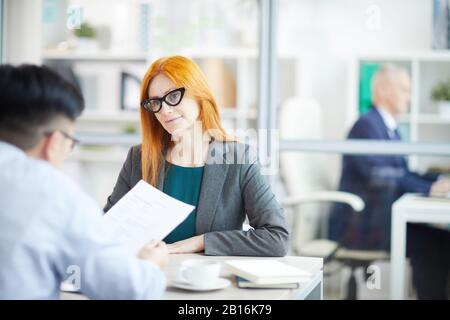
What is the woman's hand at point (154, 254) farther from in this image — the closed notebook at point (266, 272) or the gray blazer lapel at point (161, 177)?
the gray blazer lapel at point (161, 177)

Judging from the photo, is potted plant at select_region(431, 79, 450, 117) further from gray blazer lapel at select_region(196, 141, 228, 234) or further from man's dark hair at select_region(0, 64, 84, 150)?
man's dark hair at select_region(0, 64, 84, 150)

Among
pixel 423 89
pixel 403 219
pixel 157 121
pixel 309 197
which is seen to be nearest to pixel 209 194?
pixel 157 121

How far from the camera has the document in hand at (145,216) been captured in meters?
1.58

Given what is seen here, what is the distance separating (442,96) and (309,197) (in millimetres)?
979

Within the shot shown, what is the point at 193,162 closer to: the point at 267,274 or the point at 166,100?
the point at 166,100

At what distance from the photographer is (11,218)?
3.58 feet

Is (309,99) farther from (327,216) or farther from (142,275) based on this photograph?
(142,275)

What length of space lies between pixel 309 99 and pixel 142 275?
9.23 feet

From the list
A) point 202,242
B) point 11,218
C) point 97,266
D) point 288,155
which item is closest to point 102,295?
point 97,266

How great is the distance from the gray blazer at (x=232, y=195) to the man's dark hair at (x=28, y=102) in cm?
66

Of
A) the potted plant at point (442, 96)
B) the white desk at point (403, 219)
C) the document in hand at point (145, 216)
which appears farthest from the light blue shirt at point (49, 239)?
the potted plant at point (442, 96)

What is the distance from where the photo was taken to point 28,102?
1.18 meters

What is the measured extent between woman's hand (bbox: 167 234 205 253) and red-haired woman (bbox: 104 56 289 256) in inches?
0.5

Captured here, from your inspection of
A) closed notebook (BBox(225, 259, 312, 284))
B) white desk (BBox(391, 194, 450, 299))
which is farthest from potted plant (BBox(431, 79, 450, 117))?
closed notebook (BBox(225, 259, 312, 284))
